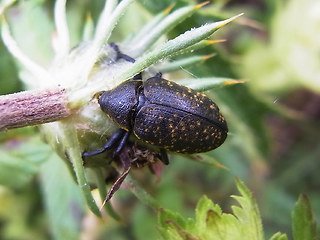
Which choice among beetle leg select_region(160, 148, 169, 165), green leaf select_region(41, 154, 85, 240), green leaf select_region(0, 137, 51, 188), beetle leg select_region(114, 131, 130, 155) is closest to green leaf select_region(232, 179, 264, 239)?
beetle leg select_region(160, 148, 169, 165)

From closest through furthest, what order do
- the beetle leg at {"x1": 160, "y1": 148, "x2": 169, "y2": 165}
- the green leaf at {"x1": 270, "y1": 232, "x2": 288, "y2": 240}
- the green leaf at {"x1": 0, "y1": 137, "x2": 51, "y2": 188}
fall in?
the green leaf at {"x1": 270, "y1": 232, "x2": 288, "y2": 240} < the beetle leg at {"x1": 160, "y1": 148, "x2": 169, "y2": 165} < the green leaf at {"x1": 0, "y1": 137, "x2": 51, "y2": 188}

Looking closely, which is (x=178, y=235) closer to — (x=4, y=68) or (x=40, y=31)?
(x=4, y=68)

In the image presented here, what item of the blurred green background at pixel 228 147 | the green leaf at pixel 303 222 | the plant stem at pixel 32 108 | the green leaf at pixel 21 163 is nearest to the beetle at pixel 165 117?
the plant stem at pixel 32 108

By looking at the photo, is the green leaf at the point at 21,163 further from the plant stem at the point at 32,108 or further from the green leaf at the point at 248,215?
the green leaf at the point at 248,215

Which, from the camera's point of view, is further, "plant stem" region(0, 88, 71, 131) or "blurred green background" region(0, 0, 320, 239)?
"blurred green background" region(0, 0, 320, 239)

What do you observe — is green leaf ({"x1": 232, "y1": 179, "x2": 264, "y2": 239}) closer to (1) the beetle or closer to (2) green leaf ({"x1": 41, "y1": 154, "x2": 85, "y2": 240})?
(1) the beetle

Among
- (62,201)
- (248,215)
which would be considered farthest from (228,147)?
(248,215)

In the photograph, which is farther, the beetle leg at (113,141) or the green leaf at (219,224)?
the beetle leg at (113,141)

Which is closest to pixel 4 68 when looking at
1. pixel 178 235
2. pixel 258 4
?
pixel 178 235
